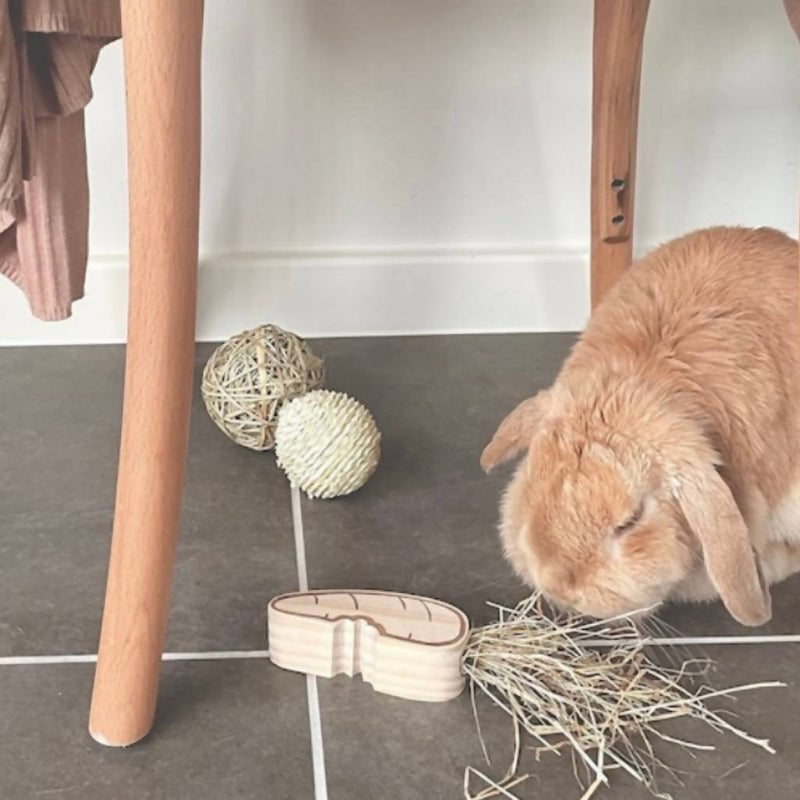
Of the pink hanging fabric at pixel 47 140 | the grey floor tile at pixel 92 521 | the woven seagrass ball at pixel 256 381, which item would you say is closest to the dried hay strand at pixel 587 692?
the grey floor tile at pixel 92 521

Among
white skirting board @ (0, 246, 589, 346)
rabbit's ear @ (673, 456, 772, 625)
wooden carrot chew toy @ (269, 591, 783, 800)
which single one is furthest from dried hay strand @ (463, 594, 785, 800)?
white skirting board @ (0, 246, 589, 346)

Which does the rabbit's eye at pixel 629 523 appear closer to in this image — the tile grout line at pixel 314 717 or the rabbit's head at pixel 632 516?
the rabbit's head at pixel 632 516

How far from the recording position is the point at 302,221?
5.84 ft

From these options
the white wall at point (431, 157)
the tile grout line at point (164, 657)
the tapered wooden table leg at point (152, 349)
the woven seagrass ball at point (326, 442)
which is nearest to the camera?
the tapered wooden table leg at point (152, 349)

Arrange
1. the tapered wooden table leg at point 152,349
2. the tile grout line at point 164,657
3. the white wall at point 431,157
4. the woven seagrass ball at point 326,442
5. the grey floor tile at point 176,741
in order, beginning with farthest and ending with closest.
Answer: the white wall at point 431,157
the woven seagrass ball at point 326,442
the tile grout line at point 164,657
the grey floor tile at point 176,741
the tapered wooden table leg at point 152,349

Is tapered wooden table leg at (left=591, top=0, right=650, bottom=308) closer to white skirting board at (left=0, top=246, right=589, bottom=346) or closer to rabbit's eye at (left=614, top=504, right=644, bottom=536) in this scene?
white skirting board at (left=0, top=246, right=589, bottom=346)

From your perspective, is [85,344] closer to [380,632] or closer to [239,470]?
[239,470]

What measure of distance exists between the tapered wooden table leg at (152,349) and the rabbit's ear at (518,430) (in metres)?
0.36

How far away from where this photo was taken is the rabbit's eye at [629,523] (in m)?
1.09

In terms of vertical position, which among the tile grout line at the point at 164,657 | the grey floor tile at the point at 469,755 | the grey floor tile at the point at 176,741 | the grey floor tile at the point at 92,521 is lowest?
the grey floor tile at the point at 469,755

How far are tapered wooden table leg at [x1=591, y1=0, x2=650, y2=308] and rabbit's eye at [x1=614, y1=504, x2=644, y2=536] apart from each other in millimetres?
558

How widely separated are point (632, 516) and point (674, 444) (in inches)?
2.8

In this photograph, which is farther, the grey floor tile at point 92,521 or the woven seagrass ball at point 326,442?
the woven seagrass ball at point 326,442

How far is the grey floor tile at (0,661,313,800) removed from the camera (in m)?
1.01
